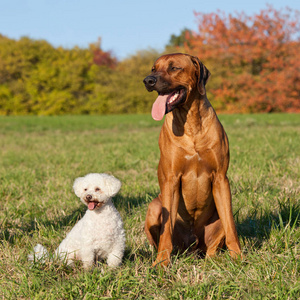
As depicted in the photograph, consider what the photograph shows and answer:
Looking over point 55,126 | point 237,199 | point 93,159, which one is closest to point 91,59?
point 55,126

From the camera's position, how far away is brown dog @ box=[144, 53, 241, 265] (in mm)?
2523

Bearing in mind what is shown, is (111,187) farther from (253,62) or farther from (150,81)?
(253,62)

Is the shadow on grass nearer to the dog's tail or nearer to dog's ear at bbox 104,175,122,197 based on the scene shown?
dog's ear at bbox 104,175,122,197

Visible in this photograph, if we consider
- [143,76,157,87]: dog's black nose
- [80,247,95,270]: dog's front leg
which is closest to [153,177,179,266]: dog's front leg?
[80,247,95,270]: dog's front leg

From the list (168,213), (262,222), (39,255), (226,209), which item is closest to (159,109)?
(168,213)

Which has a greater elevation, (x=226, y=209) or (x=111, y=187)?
(x=111, y=187)

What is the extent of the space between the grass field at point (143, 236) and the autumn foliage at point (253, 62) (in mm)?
23685

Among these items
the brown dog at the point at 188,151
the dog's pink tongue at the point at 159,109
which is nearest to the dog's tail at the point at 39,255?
A: the brown dog at the point at 188,151

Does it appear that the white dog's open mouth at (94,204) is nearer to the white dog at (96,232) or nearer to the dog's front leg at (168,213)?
the white dog at (96,232)

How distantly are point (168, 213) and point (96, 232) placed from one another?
0.55 metres

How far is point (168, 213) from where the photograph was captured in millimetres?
2604

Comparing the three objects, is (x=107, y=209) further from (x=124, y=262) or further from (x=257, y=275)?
(x=257, y=275)

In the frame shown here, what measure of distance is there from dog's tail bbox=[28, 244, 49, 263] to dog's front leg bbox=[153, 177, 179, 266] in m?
0.80

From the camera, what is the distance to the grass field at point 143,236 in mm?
2002
